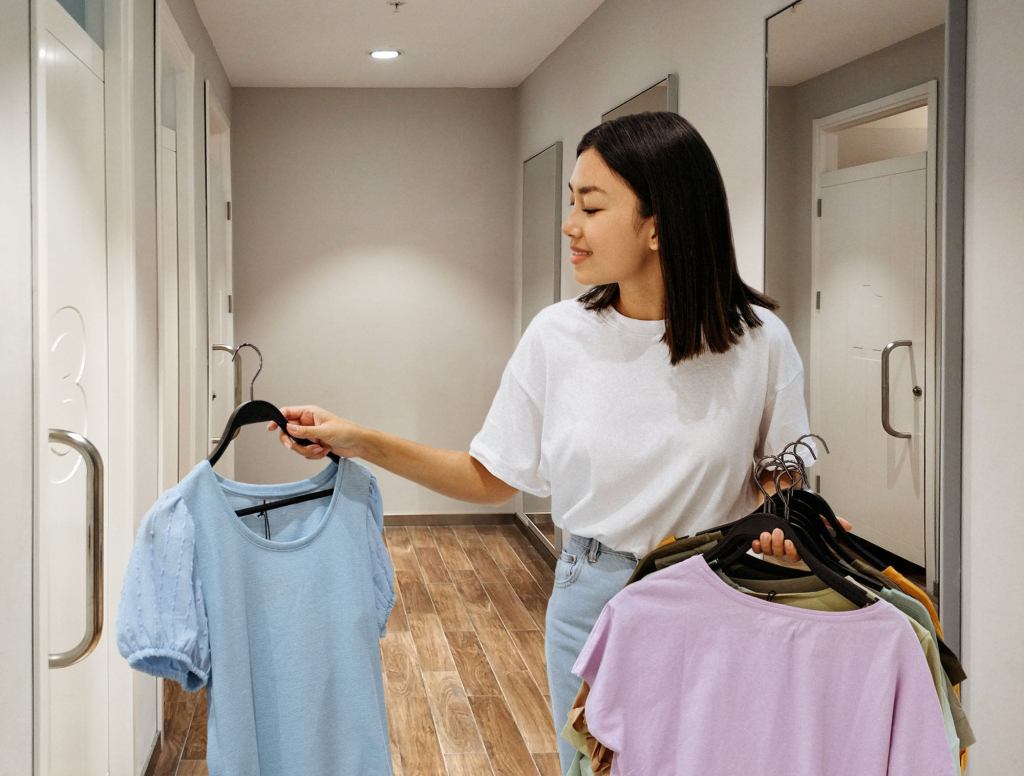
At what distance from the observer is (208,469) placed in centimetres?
128

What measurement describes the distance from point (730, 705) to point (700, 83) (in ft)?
7.99

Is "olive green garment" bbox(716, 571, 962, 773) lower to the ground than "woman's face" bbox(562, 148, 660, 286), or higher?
lower

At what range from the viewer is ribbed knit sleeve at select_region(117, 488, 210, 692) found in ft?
4.00

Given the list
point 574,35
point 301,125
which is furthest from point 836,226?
point 301,125

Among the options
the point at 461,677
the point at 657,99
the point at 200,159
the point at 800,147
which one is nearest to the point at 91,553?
the point at 800,147

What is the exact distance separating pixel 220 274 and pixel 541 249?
169cm

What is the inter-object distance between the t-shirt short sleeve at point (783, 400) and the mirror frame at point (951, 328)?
650mm

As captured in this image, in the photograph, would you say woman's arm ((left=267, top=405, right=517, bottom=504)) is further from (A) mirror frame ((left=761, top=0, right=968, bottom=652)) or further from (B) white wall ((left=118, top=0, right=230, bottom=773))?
(B) white wall ((left=118, top=0, right=230, bottom=773))

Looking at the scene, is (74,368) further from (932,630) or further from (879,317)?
(932,630)

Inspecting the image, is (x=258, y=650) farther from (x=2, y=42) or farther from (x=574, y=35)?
(x=574, y=35)

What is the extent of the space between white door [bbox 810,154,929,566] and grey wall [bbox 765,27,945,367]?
0.29ft

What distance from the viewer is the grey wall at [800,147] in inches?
80.4

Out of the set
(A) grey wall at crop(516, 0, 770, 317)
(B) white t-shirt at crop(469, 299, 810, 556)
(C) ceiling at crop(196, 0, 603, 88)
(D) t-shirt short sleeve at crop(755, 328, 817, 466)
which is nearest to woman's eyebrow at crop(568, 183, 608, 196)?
(B) white t-shirt at crop(469, 299, 810, 556)

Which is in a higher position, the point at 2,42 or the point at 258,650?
the point at 2,42
